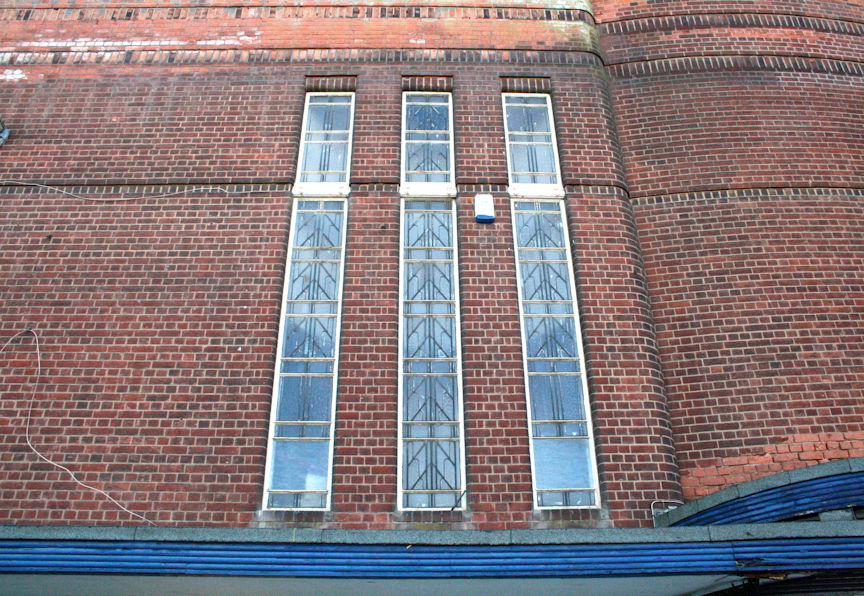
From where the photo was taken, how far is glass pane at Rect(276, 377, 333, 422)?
7.73 meters

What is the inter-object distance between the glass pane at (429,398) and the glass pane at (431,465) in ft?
0.98

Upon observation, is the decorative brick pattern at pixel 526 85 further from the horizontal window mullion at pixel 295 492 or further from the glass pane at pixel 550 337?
the horizontal window mullion at pixel 295 492

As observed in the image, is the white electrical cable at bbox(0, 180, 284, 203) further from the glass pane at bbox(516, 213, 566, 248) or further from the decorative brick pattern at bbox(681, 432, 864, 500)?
the decorative brick pattern at bbox(681, 432, 864, 500)

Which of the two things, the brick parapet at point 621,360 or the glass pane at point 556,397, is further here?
the glass pane at point 556,397

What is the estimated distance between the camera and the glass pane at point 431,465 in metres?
7.38

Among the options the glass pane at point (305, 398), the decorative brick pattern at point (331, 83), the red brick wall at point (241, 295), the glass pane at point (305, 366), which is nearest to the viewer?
the red brick wall at point (241, 295)

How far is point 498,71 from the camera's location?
10172 millimetres

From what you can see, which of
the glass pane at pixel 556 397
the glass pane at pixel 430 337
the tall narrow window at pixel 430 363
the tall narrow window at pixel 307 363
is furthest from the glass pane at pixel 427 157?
the glass pane at pixel 556 397

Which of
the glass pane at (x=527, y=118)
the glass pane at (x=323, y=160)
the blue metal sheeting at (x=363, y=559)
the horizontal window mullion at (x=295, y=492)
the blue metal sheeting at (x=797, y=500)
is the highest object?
the glass pane at (x=527, y=118)

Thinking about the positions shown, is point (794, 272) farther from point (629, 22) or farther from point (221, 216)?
point (221, 216)

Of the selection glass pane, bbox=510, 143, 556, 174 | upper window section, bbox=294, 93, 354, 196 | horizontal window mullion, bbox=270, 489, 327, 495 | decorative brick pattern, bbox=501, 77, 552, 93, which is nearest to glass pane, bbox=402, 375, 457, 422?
horizontal window mullion, bbox=270, 489, 327, 495

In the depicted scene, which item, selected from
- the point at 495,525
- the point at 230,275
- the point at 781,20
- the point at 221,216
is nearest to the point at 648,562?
the point at 495,525

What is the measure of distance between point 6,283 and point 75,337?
122 centimetres

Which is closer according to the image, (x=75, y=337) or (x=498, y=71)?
(x=75, y=337)
